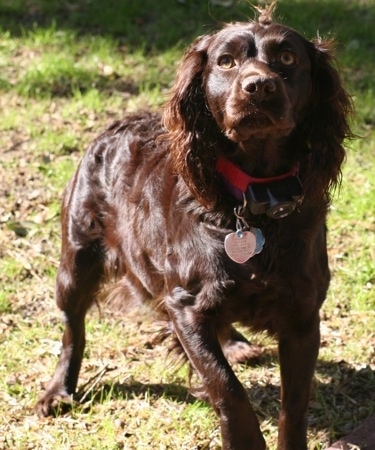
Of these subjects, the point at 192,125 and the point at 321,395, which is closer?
the point at 192,125

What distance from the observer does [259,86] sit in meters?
3.14

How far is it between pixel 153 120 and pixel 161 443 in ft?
4.60

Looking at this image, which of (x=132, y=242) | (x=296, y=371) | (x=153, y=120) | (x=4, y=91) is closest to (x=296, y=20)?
(x=4, y=91)

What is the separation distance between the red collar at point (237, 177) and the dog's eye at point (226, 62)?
0.33 metres

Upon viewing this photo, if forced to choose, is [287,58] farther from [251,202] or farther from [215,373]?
[215,373]

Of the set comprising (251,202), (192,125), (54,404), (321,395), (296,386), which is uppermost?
(192,125)

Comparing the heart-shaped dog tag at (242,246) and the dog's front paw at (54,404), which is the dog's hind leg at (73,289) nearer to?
the dog's front paw at (54,404)

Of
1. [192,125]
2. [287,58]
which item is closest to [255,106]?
[287,58]

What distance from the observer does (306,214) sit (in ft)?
11.3

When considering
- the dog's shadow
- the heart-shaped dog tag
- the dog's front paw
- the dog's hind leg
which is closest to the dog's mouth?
the heart-shaped dog tag

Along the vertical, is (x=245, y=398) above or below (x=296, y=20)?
below

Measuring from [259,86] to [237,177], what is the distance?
1.30ft

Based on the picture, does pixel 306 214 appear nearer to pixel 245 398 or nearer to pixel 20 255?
pixel 245 398

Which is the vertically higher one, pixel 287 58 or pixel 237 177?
pixel 287 58
